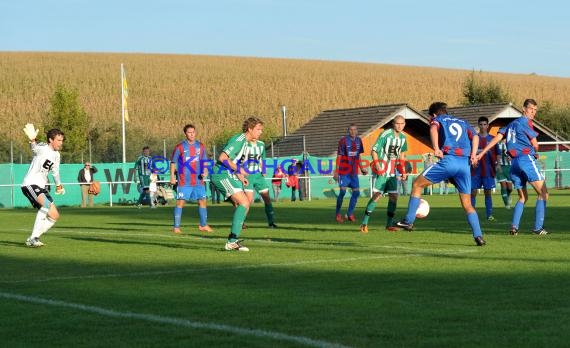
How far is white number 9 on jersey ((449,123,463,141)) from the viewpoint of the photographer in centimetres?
1579

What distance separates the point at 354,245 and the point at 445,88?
108 metres

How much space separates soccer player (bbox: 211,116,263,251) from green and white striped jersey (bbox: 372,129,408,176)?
4.64 metres

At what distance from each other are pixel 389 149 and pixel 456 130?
4.58m

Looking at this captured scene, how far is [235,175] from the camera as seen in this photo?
1584cm

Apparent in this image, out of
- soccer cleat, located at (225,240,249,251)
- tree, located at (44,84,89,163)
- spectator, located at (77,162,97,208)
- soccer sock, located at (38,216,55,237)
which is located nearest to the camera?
soccer cleat, located at (225,240,249,251)

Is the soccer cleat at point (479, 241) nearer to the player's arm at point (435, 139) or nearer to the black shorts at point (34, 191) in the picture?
the player's arm at point (435, 139)

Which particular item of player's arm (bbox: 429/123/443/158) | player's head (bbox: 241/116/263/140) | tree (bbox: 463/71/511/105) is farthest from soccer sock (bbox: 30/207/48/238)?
tree (bbox: 463/71/511/105)

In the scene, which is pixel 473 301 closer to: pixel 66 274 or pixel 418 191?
pixel 66 274

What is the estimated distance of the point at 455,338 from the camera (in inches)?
314

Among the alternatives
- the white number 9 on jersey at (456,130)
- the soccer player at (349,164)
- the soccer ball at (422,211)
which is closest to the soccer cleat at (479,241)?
the white number 9 on jersey at (456,130)

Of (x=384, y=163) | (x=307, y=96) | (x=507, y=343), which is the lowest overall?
(x=507, y=343)

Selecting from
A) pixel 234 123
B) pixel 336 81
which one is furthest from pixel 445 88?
pixel 234 123

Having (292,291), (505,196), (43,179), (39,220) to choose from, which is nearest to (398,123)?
(43,179)

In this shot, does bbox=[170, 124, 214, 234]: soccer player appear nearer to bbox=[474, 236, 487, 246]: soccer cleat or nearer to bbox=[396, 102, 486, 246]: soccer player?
bbox=[396, 102, 486, 246]: soccer player
